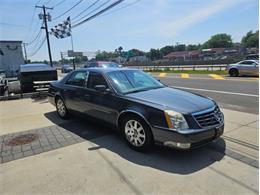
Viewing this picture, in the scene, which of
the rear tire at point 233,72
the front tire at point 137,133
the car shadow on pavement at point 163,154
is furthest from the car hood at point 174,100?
the rear tire at point 233,72

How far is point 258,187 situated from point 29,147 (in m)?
3.99

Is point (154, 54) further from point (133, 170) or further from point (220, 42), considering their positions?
point (133, 170)

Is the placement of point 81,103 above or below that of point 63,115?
above

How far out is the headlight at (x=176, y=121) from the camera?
11.1 ft

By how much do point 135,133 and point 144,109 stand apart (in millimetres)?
510

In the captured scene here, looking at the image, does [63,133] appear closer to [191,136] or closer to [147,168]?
[147,168]

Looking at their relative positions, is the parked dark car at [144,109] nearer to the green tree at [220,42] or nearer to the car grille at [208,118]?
the car grille at [208,118]

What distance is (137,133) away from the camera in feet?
12.8

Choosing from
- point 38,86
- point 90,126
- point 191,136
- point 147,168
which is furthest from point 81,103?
point 38,86

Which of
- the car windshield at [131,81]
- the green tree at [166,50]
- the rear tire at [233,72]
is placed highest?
the green tree at [166,50]

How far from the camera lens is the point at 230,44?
127m

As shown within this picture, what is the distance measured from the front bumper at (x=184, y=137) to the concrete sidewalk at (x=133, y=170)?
34 cm

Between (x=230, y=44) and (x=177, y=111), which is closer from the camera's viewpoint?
(x=177, y=111)

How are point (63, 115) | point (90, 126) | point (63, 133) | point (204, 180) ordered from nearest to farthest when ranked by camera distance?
point (204, 180)
point (63, 133)
point (90, 126)
point (63, 115)
